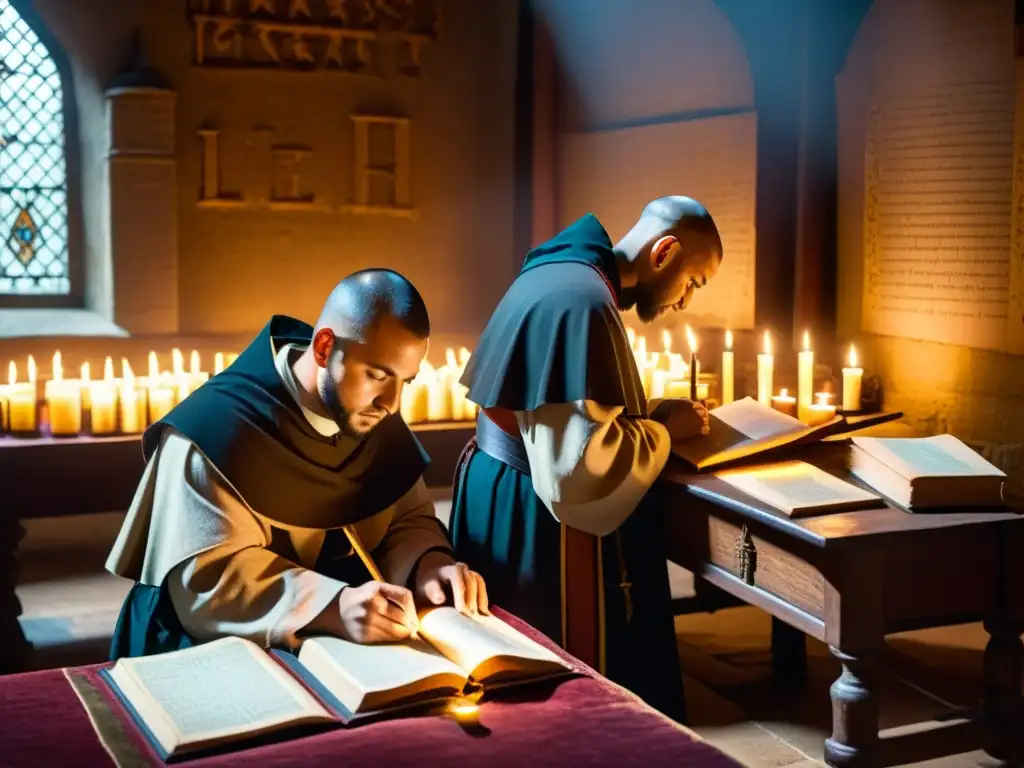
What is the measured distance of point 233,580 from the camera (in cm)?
277

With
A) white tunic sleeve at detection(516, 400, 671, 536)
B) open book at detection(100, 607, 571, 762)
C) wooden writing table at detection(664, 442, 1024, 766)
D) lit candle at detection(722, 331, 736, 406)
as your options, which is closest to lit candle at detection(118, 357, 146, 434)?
white tunic sleeve at detection(516, 400, 671, 536)

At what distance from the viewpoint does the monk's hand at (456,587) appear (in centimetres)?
282

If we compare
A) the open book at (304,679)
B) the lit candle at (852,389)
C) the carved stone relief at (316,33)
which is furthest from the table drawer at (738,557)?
the carved stone relief at (316,33)

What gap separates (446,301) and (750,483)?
199 inches

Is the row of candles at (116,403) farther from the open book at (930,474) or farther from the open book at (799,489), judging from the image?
the open book at (930,474)

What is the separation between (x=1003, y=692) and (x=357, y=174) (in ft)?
17.7

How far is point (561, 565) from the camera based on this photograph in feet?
12.8

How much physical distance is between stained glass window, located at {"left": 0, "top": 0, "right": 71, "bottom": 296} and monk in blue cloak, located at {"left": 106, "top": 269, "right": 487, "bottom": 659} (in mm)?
5294

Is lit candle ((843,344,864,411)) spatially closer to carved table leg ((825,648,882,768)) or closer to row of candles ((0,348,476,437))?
row of candles ((0,348,476,437))

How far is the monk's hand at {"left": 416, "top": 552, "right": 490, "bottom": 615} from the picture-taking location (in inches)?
111

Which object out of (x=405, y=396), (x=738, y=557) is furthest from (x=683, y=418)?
(x=405, y=396)

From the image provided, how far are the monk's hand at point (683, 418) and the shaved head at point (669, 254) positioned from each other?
30cm

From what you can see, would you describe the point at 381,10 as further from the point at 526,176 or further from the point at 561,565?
the point at 561,565

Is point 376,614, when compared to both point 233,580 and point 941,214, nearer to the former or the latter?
point 233,580
